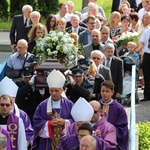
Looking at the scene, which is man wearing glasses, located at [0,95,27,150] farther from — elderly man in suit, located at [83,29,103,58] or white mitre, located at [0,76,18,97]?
elderly man in suit, located at [83,29,103,58]

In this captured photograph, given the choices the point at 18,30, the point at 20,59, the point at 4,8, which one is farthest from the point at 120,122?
the point at 4,8

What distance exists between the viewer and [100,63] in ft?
50.6

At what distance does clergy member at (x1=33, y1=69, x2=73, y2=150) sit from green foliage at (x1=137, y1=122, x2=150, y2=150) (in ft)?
3.89

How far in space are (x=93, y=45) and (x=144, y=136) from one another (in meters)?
3.71

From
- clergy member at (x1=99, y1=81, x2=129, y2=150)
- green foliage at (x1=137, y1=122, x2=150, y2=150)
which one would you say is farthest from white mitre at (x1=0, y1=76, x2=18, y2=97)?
green foliage at (x1=137, y1=122, x2=150, y2=150)

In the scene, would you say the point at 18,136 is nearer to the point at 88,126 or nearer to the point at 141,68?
the point at 88,126

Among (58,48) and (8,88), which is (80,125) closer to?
(8,88)

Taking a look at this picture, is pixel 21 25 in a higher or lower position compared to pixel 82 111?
higher

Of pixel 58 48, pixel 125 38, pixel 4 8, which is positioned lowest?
pixel 58 48

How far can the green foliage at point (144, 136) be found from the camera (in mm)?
13180

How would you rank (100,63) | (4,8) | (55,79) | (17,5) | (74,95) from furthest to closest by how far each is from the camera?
(4,8) < (17,5) < (100,63) < (74,95) < (55,79)

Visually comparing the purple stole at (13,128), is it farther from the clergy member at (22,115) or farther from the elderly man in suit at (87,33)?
the elderly man in suit at (87,33)

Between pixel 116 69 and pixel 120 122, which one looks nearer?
pixel 120 122

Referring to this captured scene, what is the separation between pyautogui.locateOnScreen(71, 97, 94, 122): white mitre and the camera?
11898mm
